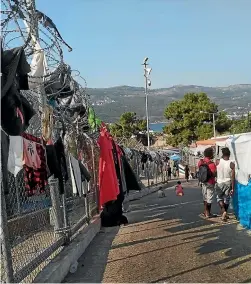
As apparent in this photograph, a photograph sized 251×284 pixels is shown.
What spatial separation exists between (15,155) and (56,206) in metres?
2.52

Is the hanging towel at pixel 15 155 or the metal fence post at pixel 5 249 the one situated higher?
the hanging towel at pixel 15 155

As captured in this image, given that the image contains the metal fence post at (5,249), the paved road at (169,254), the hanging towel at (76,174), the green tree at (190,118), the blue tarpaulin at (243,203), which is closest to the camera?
the metal fence post at (5,249)

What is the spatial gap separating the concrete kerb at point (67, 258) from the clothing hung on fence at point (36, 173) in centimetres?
97

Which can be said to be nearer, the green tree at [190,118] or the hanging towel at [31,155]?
the hanging towel at [31,155]

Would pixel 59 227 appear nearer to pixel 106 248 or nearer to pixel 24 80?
pixel 106 248

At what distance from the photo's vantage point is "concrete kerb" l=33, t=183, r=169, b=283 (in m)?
5.77

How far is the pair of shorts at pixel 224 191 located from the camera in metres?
11.4

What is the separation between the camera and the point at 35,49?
6.53 metres

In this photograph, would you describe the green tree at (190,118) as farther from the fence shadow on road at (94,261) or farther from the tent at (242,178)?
the fence shadow on road at (94,261)

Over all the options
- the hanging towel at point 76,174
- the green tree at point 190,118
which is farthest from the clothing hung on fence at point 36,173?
the green tree at point 190,118

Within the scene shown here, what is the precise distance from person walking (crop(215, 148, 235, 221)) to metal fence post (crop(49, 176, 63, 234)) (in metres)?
5.09

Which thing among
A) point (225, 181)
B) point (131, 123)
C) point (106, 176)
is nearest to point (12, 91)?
point (106, 176)

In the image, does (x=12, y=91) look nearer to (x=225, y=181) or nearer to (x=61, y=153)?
(x=61, y=153)

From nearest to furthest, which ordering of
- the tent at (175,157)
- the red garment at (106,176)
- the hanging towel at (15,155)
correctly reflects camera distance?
the hanging towel at (15,155) < the red garment at (106,176) < the tent at (175,157)
